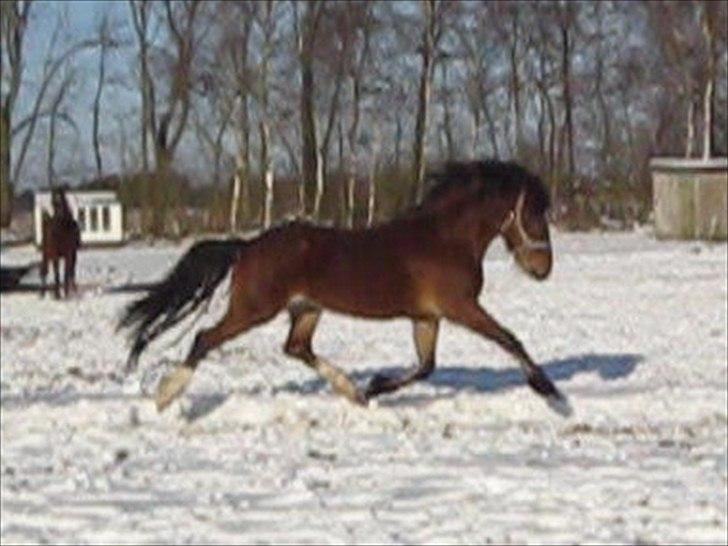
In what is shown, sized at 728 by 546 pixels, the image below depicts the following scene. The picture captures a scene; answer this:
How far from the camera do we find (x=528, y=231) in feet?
43.2

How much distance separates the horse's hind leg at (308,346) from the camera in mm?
12930

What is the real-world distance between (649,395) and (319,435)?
8.87 ft

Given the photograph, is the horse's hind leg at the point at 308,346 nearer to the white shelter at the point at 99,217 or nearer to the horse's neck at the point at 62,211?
the horse's neck at the point at 62,211

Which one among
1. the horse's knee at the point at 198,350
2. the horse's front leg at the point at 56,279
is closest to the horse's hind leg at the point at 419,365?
the horse's knee at the point at 198,350

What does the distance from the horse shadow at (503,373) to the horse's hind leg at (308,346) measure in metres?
0.61

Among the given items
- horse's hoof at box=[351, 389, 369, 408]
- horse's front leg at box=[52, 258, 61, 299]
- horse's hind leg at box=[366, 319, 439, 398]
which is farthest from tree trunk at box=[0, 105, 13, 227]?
horse's hoof at box=[351, 389, 369, 408]

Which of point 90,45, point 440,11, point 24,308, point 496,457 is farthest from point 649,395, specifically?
point 90,45

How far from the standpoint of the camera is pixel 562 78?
63.4 m

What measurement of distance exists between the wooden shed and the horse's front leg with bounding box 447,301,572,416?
3104 centimetres

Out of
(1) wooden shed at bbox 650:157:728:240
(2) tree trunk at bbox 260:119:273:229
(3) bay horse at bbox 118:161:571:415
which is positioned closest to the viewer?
(3) bay horse at bbox 118:161:571:415

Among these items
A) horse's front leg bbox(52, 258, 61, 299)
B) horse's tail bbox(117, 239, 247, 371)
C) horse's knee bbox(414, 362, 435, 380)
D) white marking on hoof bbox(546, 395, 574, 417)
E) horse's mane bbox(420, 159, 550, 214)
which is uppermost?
horse's mane bbox(420, 159, 550, 214)

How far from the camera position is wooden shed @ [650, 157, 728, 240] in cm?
4338

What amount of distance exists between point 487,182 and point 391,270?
92 centimetres

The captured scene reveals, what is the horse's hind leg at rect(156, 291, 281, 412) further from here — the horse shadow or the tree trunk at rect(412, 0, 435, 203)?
the tree trunk at rect(412, 0, 435, 203)
